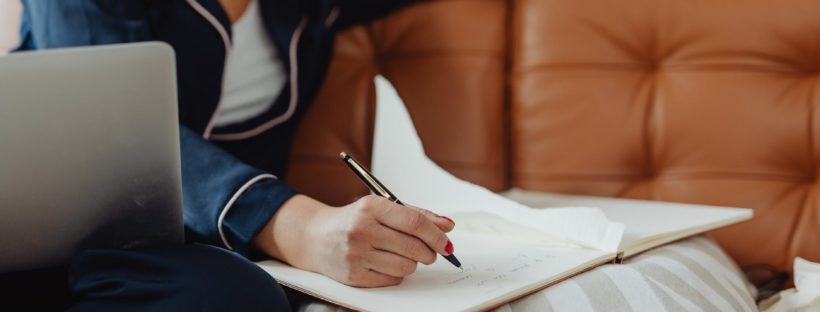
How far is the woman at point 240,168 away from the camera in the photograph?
0.76m

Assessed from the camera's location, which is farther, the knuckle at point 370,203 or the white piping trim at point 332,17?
the white piping trim at point 332,17

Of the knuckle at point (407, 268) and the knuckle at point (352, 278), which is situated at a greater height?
the knuckle at point (407, 268)

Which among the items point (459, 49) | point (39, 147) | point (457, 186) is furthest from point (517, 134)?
point (39, 147)

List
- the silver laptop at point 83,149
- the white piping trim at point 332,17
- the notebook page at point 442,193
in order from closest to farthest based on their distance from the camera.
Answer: the silver laptop at point 83,149 < the notebook page at point 442,193 < the white piping trim at point 332,17

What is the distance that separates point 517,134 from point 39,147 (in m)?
0.72

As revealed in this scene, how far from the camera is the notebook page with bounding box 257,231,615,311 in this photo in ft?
2.43

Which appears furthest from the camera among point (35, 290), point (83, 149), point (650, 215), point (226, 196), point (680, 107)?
point (680, 107)

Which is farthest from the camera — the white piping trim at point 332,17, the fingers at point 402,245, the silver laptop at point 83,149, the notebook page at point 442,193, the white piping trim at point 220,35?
the white piping trim at point 332,17

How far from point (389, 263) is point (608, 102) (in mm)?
542

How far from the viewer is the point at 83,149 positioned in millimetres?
712

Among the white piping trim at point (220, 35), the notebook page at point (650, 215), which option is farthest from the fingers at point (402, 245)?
the white piping trim at point (220, 35)

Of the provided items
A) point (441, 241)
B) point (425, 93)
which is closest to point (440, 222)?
point (441, 241)

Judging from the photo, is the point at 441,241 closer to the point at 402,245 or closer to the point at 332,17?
the point at 402,245

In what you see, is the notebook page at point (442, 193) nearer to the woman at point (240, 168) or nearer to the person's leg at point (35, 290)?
the woman at point (240, 168)
